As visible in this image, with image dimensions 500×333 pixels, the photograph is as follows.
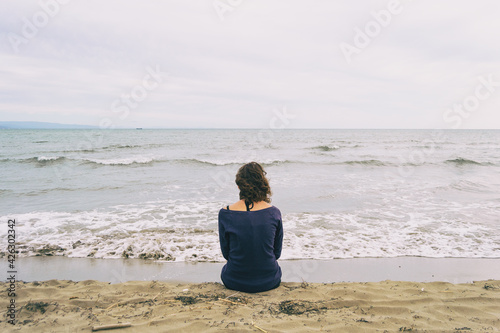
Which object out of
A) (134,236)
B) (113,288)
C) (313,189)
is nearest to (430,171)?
(313,189)

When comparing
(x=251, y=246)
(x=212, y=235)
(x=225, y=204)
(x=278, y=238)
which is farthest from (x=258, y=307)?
(x=225, y=204)

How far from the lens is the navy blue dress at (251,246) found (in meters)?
3.25

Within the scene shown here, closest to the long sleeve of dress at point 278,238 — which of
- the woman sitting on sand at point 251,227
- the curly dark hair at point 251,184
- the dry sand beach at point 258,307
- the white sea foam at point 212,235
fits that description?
the woman sitting on sand at point 251,227

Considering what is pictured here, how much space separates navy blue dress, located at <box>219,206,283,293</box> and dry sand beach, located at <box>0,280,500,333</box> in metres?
0.17

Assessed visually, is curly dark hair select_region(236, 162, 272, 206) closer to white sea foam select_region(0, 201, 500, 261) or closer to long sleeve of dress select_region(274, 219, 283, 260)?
long sleeve of dress select_region(274, 219, 283, 260)

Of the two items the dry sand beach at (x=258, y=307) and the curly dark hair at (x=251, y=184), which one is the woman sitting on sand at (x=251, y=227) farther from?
the dry sand beach at (x=258, y=307)

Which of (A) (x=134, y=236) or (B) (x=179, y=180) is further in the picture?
(B) (x=179, y=180)

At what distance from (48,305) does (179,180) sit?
35.1ft

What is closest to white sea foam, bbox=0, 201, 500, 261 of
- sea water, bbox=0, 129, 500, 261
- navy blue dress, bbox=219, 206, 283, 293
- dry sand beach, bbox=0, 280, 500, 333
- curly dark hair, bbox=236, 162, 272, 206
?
sea water, bbox=0, 129, 500, 261

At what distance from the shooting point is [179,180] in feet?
45.7

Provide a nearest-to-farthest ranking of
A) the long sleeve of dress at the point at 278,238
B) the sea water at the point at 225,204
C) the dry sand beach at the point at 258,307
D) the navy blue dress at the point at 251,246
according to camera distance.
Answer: the dry sand beach at the point at 258,307 → the navy blue dress at the point at 251,246 → the long sleeve of dress at the point at 278,238 → the sea water at the point at 225,204

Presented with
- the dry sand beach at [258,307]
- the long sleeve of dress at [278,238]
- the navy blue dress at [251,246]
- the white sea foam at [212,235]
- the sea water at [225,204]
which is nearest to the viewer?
the dry sand beach at [258,307]

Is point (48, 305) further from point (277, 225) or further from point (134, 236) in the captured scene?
point (134, 236)

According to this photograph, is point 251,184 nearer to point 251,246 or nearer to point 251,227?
point 251,227
